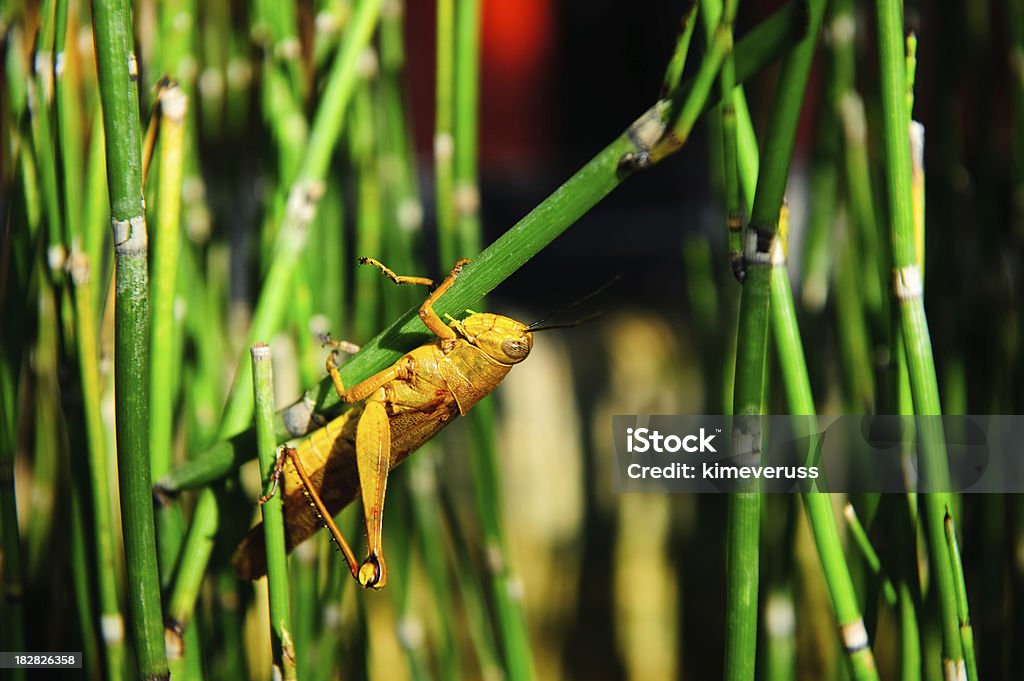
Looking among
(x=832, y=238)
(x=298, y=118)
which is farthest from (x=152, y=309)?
(x=832, y=238)

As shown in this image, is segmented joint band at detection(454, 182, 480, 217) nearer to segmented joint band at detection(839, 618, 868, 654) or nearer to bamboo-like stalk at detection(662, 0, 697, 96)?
bamboo-like stalk at detection(662, 0, 697, 96)

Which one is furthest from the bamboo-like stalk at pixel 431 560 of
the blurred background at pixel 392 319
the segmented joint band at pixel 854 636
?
the segmented joint band at pixel 854 636

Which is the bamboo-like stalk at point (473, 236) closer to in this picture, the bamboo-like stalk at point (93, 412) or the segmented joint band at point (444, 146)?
the segmented joint band at point (444, 146)

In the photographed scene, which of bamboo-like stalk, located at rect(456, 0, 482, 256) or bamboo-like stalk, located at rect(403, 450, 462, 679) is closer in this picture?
bamboo-like stalk, located at rect(456, 0, 482, 256)

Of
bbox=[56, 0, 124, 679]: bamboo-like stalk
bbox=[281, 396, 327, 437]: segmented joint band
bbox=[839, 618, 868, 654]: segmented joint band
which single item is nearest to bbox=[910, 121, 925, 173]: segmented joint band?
bbox=[839, 618, 868, 654]: segmented joint band

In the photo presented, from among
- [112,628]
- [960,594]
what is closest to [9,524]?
[112,628]

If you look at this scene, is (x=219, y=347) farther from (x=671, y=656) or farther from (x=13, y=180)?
(x=671, y=656)

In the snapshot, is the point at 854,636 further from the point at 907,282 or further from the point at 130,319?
the point at 130,319
